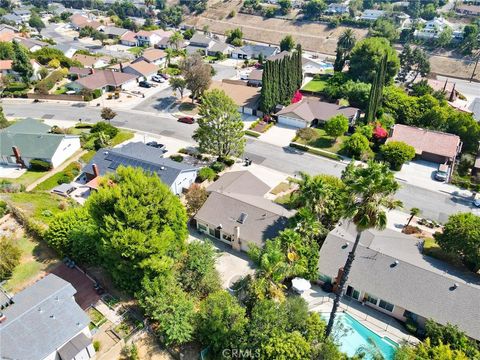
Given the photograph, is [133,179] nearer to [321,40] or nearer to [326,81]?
[326,81]

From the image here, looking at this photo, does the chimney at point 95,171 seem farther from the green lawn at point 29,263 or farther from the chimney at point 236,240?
the chimney at point 236,240

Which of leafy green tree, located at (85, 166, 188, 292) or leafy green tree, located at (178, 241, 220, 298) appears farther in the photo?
leafy green tree, located at (178, 241, 220, 298)

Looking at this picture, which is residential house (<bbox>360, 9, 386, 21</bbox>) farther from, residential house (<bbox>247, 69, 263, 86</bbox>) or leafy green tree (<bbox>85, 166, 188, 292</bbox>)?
leafy green tree (<bbox>85, 166, 188, 292</bbox>)

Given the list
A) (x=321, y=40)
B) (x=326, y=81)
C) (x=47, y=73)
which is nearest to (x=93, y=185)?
(x=47, y=73)

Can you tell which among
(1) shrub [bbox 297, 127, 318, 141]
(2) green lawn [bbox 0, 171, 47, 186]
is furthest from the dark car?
(2) green lawn [bbox 0, 171, 47, 186]

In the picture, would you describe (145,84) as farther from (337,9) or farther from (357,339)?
(337,9)

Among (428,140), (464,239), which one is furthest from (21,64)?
(464,239)
